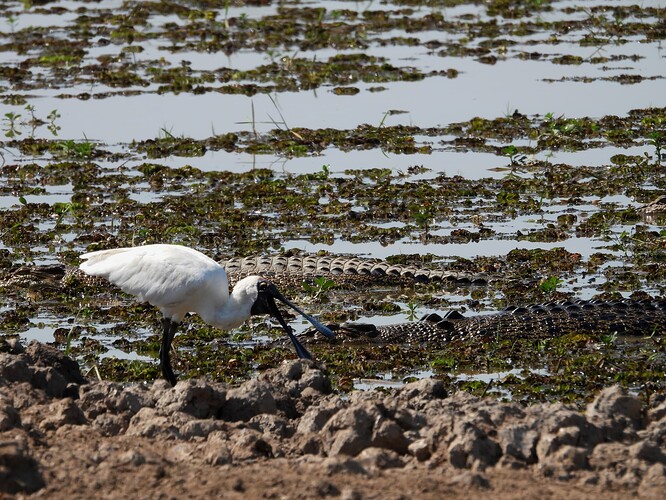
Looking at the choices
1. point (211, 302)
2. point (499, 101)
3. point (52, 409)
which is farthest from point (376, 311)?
point (499, 101)

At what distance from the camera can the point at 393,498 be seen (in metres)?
4.65

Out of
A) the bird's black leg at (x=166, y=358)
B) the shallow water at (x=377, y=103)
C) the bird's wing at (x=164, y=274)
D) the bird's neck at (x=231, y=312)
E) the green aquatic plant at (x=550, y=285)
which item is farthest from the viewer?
the shallow water at (x=377, y=103)

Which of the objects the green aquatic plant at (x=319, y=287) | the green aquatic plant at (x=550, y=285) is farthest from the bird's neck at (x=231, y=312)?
the green aquatic plant at (x=550, y=285)

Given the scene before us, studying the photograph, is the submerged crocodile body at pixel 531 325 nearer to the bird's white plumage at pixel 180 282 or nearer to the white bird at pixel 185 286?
the white bird at pixel 185 286

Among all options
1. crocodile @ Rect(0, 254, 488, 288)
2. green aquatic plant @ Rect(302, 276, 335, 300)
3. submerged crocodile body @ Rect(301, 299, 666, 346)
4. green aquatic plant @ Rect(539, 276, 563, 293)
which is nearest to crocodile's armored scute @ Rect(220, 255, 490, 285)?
crocodile @ Rect(0, 254, 488, 288)

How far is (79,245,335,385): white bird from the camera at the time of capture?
7.00 meters

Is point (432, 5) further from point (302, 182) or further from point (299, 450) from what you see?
point (299, 450)

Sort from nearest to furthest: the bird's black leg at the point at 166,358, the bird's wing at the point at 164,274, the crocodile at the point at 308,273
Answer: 1. the bird's wing at the point at 164,274
2. the bird's black leg at the point at 166,358
3. the crocodile at the point at 308,273

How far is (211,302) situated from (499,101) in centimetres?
826

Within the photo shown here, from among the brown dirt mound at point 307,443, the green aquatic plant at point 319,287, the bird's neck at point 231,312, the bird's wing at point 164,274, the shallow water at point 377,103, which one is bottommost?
the green aquatic plant at point 319,287

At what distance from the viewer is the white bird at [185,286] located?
23.0 feet

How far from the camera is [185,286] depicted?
6.97 meters

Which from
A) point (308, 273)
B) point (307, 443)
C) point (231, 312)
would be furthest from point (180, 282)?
point (308, 273)

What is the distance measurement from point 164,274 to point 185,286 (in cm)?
14
